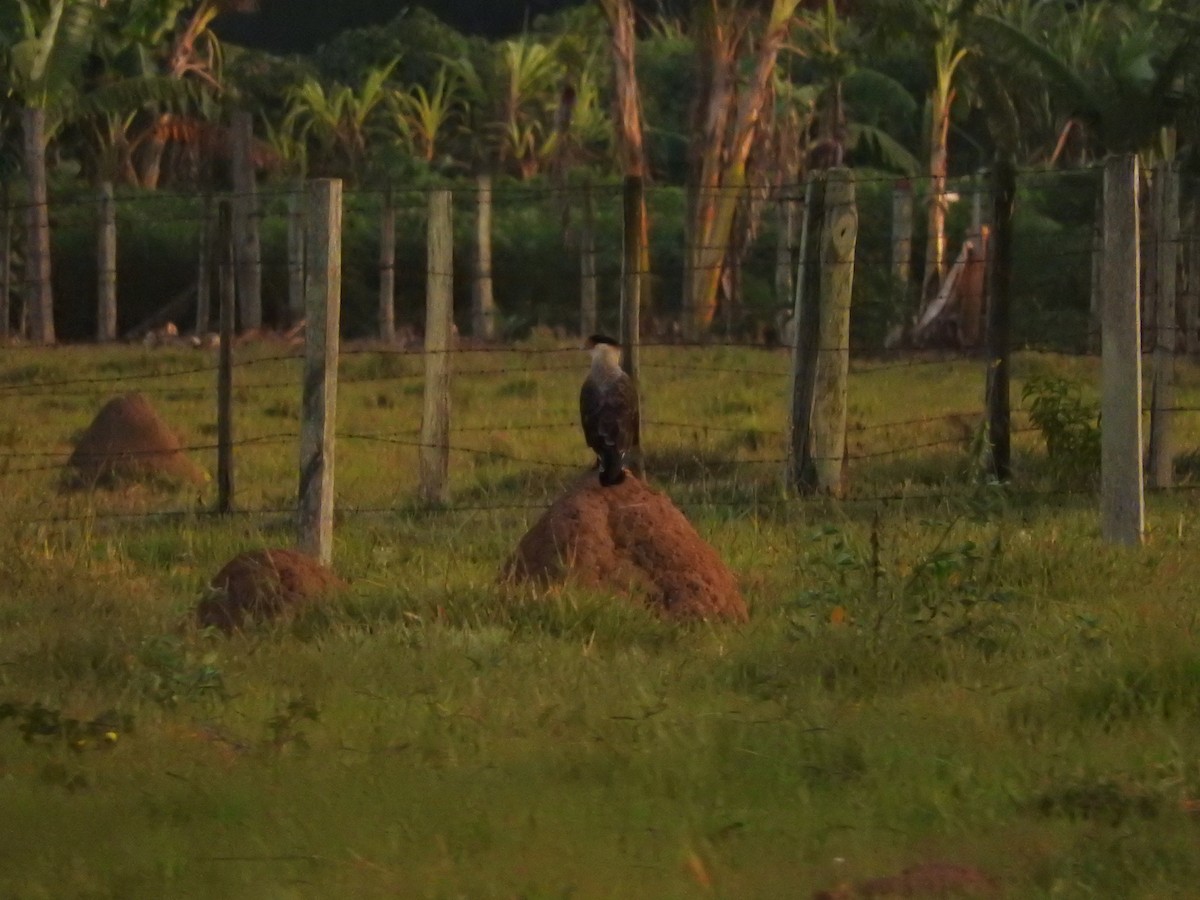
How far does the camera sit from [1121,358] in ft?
28.4

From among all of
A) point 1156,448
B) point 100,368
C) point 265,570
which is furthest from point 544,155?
point 265,570

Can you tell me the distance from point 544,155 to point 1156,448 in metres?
23.0

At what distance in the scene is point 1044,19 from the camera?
29.1 meters

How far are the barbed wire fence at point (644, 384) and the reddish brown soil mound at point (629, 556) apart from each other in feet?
6.51

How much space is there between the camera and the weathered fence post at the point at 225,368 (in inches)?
403

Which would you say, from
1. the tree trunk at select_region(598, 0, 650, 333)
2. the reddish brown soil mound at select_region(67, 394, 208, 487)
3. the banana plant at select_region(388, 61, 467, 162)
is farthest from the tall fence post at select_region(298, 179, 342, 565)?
the banana plant at select_region(388, 61, 467, 162)

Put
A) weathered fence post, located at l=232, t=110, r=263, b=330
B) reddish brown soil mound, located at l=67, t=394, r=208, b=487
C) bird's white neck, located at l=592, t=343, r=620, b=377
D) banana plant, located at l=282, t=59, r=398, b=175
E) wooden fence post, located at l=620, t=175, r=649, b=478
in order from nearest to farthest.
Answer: bird's white neck, located at l=592, t=343, r=620, b=377 < wooden fence post, located at l=620, t=175, r=649, b=478 < reddish brown soil mound, located at l=67, t=394, r=208, b=487 < weathered fence post, located at l=232, t=110, r=263, b=330 < banana plant, located at l=282, t=59, r=398, b=175

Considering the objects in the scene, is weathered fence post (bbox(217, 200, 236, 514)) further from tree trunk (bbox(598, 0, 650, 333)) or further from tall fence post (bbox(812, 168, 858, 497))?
tree trunk (bbox(598, 0, 650, 333))

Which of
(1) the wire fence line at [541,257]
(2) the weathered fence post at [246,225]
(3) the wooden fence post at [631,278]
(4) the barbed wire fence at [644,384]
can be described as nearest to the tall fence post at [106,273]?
(2) the weathered fence post at [246,225]

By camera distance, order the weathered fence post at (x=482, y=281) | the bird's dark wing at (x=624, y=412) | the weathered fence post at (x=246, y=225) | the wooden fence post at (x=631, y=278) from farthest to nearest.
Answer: the weathered fence post at (x=246, y=225), the weathered fence post at (x=482, y=281), the wooden fence post at (x=631, y=278), the bird's dark wing at (x=624, y=412)

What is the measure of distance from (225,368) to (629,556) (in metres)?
3.31

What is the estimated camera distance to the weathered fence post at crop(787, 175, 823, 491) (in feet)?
34.9

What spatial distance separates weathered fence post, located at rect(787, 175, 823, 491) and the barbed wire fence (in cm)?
7

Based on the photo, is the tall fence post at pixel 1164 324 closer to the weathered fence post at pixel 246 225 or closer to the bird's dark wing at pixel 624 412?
the bird's dark wing at pixel 624 412
